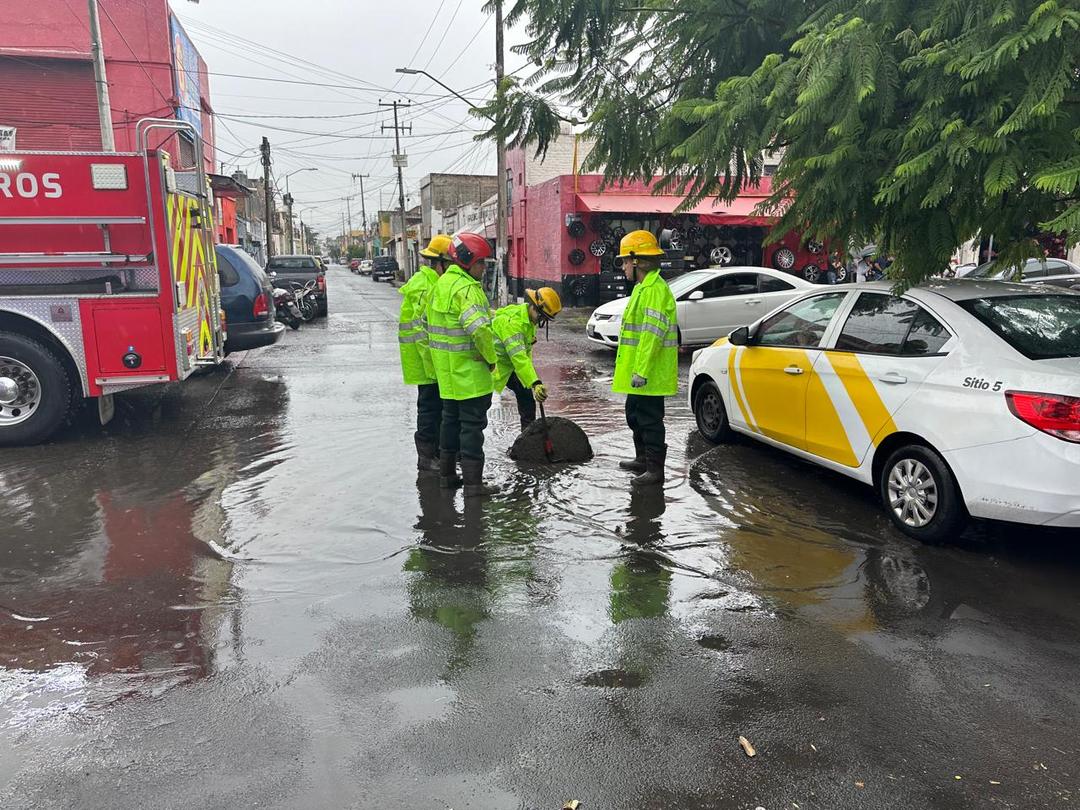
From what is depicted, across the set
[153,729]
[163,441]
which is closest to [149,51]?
[163,441]

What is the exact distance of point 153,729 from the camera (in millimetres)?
3029

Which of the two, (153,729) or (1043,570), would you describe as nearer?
(153,729)

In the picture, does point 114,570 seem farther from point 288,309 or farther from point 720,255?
point 720,255

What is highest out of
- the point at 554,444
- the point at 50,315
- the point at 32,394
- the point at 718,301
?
the point at 50,315

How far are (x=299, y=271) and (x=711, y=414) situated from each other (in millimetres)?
17444

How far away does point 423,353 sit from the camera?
6.21 m

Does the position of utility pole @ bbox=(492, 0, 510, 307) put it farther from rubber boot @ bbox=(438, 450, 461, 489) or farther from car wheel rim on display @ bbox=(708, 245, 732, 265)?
rubber boot @ bbox=(438, 450, 461, 489)

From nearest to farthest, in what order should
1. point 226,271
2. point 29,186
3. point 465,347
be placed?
1. point 465,347
2. point 29,186
3. point 226,271

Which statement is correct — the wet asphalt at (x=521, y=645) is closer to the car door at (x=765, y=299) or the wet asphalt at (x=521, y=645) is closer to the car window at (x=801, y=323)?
the car window at (x=801, y=323)

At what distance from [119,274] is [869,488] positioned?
22.2 feet

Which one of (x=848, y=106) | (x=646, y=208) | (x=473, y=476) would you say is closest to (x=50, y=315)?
(x=473, y=476)

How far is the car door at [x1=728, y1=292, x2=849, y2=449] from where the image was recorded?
5793mm

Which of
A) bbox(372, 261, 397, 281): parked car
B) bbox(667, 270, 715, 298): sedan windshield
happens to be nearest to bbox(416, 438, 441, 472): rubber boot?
bbox(667, 270, 715, 298): sedan windshield

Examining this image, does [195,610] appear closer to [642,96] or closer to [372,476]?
[372,476]
